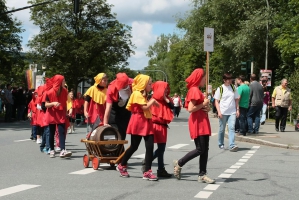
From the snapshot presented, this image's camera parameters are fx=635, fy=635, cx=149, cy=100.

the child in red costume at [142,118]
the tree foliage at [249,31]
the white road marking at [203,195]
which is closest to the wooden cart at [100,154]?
the child in red costume at [142,118]

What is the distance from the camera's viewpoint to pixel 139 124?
9461 millimetres

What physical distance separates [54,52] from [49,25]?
2071mm

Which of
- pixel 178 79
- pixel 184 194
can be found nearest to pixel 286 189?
pixel 184 194

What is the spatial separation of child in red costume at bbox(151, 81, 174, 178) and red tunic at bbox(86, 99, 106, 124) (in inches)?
79.0

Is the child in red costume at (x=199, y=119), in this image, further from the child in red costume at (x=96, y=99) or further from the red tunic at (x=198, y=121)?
the child in red costume at (x=96, y=99)

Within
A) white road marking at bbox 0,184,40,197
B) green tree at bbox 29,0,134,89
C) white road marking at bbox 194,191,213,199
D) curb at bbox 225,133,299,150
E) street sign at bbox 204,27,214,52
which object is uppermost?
green tree at bbox 29,0,134,89

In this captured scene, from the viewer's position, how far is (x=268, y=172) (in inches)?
431

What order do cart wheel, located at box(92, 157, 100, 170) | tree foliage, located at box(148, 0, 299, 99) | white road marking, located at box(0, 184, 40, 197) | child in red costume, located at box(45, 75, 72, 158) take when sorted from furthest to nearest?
tree foliage, located at box(148, 0, 299, 99) < child in red costume, located at box(45, 75, 72, 158) < cart wheel, located at box(92, 157, 100, 170) < white road marking, located at box(0, 184, 40, 197)

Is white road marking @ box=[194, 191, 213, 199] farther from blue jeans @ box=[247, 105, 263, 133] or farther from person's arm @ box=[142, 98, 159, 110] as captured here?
blue jeans @ box=[247, 105, 263, 133]

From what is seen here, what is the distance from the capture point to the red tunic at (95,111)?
11.7m

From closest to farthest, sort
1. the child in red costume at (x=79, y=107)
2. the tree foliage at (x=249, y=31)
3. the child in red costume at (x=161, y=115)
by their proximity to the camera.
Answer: the child in red costume at (x=161, y=115) < the child in red costume at (x=79, y=107) < the tree foliage at (x=249, y=31)

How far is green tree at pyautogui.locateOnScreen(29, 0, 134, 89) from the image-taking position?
42.8m

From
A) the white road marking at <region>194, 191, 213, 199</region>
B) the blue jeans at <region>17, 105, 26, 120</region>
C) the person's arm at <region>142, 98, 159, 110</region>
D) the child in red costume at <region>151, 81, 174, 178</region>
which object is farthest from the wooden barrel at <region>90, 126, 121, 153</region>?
the blue jeans at <region>17, 105, 26, 120</region>

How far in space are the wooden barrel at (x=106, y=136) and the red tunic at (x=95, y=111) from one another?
0.75m
